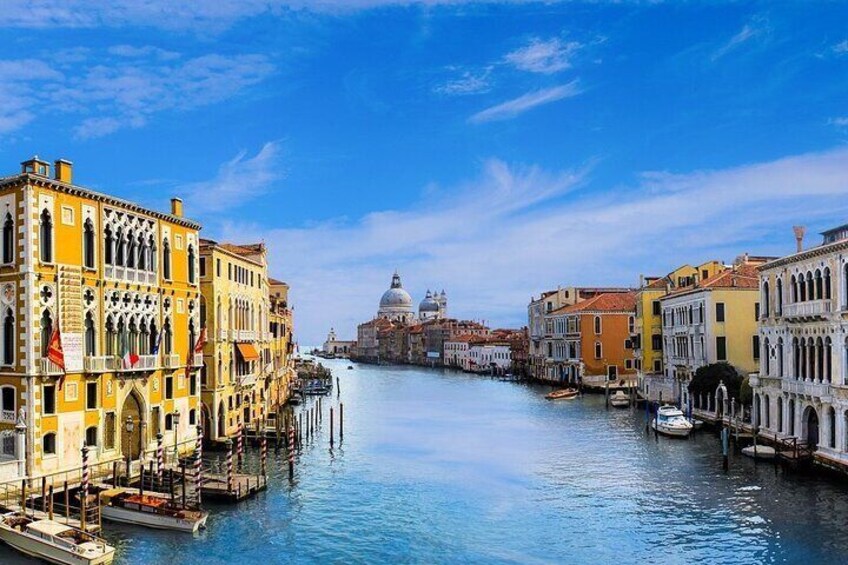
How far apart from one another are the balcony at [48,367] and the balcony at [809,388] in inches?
797

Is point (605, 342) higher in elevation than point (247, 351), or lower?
lower

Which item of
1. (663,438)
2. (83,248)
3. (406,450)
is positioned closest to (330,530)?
(83,248)

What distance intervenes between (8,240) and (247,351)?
47.7 ft

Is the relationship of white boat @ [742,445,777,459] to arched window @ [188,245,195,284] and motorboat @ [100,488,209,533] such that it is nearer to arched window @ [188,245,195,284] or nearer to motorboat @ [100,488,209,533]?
motorboat @ [100,488,209,533]

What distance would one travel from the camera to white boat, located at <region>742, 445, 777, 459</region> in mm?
26141

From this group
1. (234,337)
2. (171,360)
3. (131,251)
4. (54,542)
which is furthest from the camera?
(234,337)

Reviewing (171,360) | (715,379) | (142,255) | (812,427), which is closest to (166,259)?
(142,255)

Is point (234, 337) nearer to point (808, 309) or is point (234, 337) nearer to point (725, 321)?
point (808, 309)

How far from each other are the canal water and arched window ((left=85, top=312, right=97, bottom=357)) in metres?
5.20

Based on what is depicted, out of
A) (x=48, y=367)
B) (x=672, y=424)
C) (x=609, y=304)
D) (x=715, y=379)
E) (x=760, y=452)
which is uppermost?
(x=609, y=304)

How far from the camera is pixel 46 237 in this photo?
2031cm

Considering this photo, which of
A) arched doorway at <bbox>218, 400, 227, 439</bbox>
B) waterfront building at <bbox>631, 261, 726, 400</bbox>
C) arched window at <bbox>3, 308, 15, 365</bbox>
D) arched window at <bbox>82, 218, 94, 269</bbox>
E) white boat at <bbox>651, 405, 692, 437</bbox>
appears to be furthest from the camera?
waterfront building at <bbox>631, 261, 726, 400</bbox>

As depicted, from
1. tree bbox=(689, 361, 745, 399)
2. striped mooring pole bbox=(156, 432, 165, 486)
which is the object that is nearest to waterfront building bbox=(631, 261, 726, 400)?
tree bbox=(689, 361, 745, 399)

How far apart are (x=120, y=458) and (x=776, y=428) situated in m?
20.3
